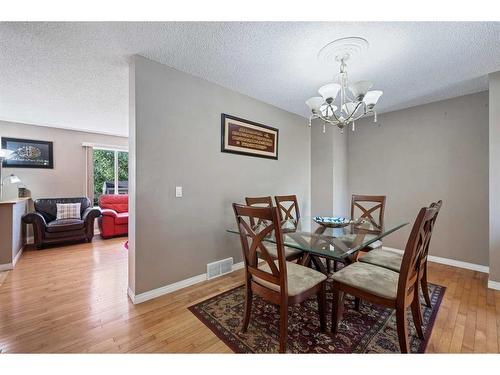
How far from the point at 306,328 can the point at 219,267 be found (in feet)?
4.08

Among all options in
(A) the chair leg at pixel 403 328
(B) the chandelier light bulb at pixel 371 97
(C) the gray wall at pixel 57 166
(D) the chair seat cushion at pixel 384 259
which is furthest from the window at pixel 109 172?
(A) the chair leg at pixel 403 328

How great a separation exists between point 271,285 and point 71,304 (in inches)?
74.2

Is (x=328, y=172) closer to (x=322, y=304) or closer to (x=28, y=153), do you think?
(x=322, y=304)

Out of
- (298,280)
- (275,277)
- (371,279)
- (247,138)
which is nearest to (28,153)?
(247,138)

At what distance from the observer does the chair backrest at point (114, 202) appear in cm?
458

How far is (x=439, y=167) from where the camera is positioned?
2.96 m

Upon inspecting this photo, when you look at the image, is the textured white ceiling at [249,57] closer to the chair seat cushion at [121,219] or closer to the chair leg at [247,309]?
the chair leg at [247,309]

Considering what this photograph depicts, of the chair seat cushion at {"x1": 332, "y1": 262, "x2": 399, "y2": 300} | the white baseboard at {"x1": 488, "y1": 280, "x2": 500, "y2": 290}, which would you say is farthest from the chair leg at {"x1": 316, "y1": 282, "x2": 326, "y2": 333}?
the white baseboard at {"x1": 488, "y1": 280, "x2": 500, "y2": 290}

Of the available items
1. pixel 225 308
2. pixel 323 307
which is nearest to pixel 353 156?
pixel 323 307

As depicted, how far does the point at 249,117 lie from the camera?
2840 millimetres

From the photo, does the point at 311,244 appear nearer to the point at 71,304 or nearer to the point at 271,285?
the point at 271,285

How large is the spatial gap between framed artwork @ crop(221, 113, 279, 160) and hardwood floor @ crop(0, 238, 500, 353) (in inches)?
63.6

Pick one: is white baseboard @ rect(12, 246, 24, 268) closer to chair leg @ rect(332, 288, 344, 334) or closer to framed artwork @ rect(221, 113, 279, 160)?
framed artwork @ rect(221, 113, 279, 160)
